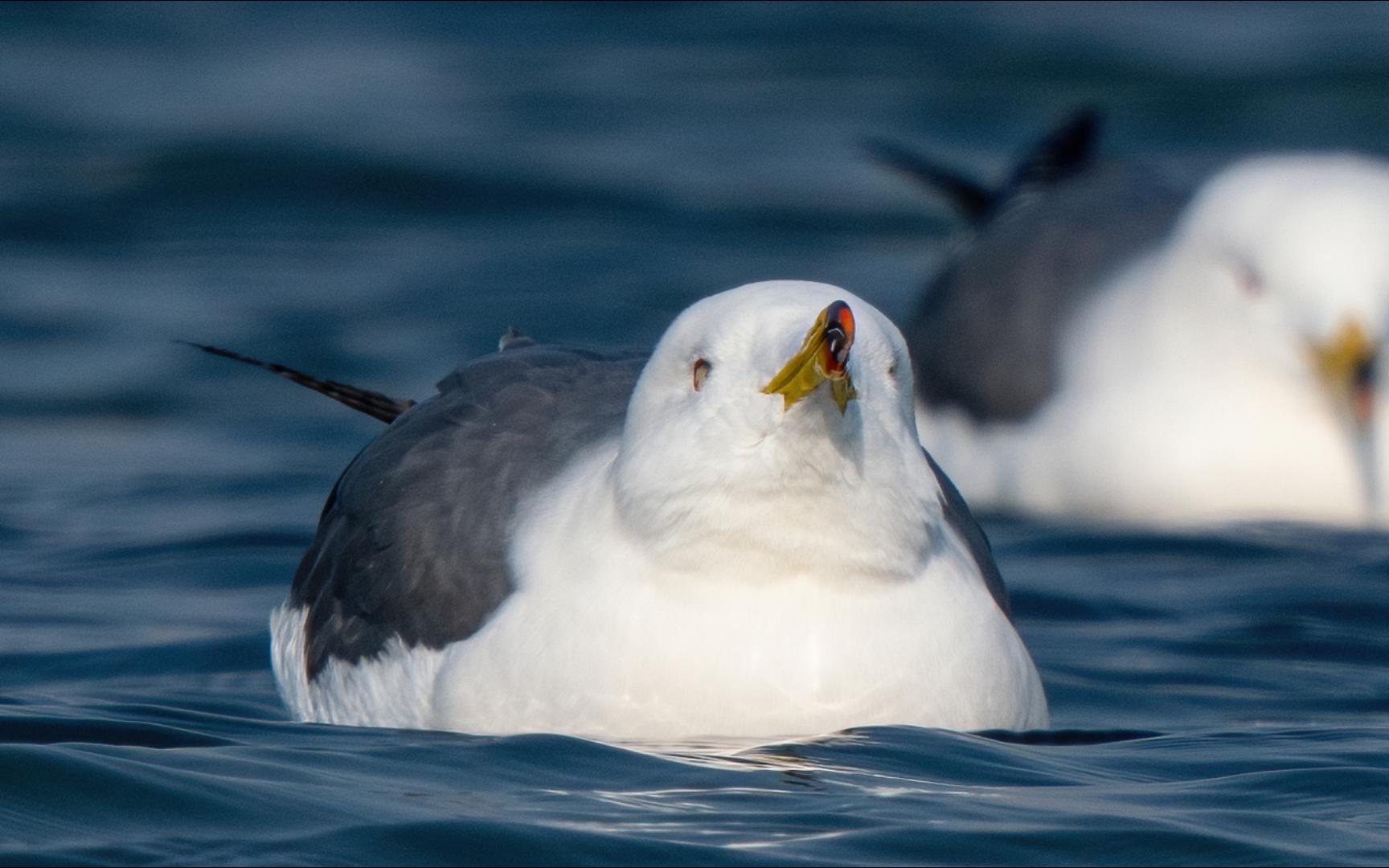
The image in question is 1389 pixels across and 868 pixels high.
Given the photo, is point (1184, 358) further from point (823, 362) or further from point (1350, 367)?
point (823, 362)

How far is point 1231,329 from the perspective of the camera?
8.21 meters

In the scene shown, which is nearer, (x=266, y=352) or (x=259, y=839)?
(x=259, y=839)

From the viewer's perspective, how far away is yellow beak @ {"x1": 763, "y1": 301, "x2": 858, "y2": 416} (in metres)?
4.10

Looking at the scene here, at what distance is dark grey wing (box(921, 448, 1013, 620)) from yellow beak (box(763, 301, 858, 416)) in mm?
884

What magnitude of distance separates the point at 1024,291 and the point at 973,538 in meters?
3.54

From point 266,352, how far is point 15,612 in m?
4.50

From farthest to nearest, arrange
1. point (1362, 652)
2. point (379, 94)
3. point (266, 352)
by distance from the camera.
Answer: point (379, 94)
point (266, 352)
point (1362, 652)

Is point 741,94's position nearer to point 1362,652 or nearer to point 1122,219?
point 1122,219

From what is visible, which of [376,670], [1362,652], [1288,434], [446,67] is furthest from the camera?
[446,67]

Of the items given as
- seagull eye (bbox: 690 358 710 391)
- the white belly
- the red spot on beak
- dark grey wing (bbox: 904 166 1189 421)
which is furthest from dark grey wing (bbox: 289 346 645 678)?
dark grey wing (bbox: 904 166 1189 421)

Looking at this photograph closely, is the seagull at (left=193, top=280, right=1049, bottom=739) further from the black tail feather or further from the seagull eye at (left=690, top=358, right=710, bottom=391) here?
the black tail feather

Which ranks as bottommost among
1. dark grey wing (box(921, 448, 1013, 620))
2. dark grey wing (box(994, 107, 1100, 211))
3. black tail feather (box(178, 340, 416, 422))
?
dark grey wing (box(921, 448, 1013, 620))

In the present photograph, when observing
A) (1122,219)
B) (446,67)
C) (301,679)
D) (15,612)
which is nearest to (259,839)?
(301,679)

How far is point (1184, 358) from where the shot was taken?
27.2ft
